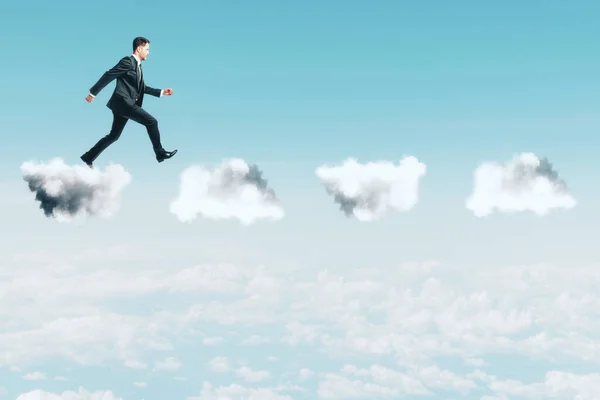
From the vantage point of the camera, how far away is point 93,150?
16.5 metres

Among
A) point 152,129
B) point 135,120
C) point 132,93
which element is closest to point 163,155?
point 152,129

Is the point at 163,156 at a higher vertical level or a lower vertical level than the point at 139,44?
lower

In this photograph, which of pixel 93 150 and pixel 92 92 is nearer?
pixel 92 92

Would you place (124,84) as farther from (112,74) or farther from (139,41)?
(139,41)

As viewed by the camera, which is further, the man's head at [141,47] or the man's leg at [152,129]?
the man's leg at [152,129]

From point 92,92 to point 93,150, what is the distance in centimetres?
231

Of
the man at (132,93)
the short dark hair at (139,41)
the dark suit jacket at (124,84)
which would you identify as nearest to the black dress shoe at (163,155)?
the man at (132,93)

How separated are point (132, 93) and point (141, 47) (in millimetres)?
1176

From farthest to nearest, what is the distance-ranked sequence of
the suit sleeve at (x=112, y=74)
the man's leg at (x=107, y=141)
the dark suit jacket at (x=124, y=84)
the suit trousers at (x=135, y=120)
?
1. the man's leg at (x=107, y=141)
2. the suit trousers at (x=135, y=120)
3. the dark suit jacket at (x=124, y=84)
4. the suit sleeve at (x=112, y=74)

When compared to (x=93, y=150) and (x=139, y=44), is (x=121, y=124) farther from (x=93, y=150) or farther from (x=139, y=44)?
(x=139, y=44)

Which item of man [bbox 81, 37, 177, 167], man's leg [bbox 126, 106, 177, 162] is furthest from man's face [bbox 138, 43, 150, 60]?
man's leg [bbox 126, 106, 177, 162]

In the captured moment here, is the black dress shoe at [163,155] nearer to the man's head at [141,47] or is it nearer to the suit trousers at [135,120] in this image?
the suit trousers at [135,120]

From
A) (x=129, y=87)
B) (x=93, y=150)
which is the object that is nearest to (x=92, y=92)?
(x=129, y=87)

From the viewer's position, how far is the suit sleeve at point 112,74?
14720 mm
